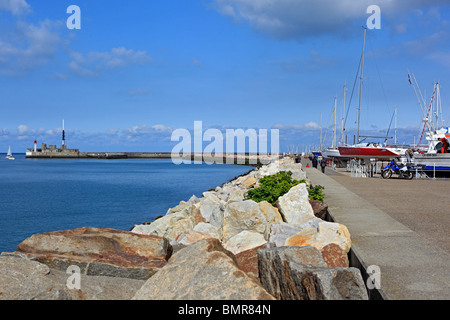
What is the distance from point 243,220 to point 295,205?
1.51 m

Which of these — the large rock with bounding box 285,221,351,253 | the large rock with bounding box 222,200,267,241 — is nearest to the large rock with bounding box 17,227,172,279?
the large rock with bounding box 285,221,351,253

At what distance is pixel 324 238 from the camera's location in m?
6.50

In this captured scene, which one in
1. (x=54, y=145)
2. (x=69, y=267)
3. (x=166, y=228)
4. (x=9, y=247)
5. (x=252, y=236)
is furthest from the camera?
(x=54, y=145)

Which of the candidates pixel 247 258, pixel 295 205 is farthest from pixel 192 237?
pixel 295 205

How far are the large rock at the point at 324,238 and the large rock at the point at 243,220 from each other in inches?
95.2

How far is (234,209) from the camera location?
9.50m

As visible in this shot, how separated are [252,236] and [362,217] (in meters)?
2.97

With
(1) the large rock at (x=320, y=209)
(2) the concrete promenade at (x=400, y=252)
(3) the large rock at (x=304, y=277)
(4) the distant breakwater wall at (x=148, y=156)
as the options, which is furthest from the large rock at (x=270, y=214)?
(4) the distant breakwater wall at (x=148, y=156)

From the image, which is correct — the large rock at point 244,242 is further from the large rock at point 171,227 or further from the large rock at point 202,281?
the large rock at point 171,227

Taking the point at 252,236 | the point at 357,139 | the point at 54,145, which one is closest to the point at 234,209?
the point at 252,236

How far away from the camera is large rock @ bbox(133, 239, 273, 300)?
4.16 metres

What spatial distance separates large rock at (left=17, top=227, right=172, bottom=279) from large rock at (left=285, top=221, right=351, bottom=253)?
206cm

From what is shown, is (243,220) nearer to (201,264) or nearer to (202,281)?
(201,264)
